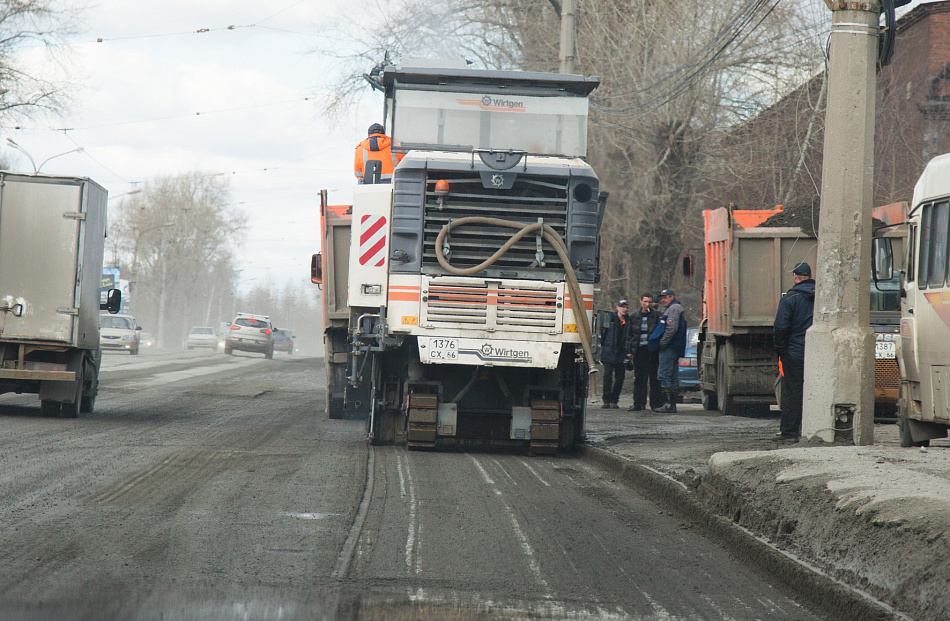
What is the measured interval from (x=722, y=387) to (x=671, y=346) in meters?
1.05

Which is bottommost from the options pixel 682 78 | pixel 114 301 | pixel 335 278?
pixel 114 301

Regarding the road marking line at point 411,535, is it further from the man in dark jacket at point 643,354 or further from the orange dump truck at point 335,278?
the man in dark jacket at point 643,354

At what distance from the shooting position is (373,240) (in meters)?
10.2

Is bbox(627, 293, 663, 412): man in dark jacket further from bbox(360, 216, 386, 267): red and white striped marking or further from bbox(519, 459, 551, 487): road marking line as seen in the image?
bbox(360, 216, 386, 267): red and white striped marking

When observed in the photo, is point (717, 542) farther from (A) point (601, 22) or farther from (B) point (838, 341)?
(A) point (601, 22)

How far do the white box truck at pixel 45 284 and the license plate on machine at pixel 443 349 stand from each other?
575 centimetres

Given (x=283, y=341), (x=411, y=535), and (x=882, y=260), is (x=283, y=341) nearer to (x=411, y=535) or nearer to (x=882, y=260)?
(x=882, y=260)

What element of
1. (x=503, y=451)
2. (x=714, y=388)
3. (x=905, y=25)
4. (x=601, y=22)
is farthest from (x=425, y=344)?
(x=905, y=25)

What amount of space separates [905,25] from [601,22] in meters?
10.1

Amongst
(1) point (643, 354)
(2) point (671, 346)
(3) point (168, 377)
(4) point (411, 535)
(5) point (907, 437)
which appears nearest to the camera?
(4) point (411, 535)

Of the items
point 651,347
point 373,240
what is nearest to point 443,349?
point 373,240

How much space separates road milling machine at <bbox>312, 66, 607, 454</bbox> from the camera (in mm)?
9977

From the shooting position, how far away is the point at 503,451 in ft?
36.3

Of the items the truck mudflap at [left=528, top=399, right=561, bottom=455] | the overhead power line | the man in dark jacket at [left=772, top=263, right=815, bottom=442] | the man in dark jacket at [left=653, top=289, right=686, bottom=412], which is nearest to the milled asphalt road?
the truck mudflap at [left=528, top=399, right=561, bottom=455]
